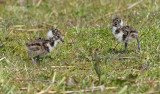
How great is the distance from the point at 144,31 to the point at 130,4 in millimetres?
2164

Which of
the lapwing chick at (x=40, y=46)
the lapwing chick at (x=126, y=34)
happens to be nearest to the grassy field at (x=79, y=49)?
the lapwing chick at (x=40, y=46)

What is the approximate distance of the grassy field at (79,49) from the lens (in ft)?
13.6

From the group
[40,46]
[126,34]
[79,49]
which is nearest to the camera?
[40,46]

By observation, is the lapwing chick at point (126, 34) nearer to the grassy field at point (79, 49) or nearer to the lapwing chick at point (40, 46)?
the grassy field at point (79, 49)

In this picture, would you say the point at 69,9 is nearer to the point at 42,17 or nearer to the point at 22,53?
the point at 42,17

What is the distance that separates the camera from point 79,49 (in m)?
5.62

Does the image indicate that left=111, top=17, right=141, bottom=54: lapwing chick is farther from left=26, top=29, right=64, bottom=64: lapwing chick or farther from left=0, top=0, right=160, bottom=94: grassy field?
left=26, top=29, right=64, bottom=64: lapwing chick

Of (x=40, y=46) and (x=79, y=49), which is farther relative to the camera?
(x=79, y=49)

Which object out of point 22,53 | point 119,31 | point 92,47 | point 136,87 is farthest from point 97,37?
point 136,87

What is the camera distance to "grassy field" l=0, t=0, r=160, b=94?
13.6ft

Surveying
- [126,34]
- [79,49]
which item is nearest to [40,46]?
[79,49]

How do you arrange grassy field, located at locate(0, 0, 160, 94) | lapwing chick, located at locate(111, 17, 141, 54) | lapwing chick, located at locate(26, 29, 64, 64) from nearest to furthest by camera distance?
grassy field, located at locate(0, 0, 160, 94) → lapwing chick, located at locate(26, 29, 64, 64) → lapwing chick, located at locate(111, 17, 141, 54)

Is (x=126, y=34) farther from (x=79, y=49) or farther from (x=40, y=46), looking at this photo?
(x=40, y=46)

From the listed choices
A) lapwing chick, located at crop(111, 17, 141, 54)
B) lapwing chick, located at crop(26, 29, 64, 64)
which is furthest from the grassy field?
lapwing chick, located at crop(111, 17, 141, 54)
